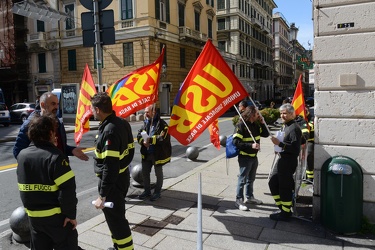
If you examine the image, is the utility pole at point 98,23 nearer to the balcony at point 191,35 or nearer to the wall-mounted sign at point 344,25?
the wall-mounted sign at point 344,25

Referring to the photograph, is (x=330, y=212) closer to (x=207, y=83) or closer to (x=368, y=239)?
(x=368, y=239)

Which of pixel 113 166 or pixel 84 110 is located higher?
pixel 84 110

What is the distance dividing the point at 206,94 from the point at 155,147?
5.66 ft

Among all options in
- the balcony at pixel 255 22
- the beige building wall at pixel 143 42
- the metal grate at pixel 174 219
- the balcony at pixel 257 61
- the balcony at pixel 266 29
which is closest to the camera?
the metal grate at pixel 174 219

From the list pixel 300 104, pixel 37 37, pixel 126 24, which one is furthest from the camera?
pixel 37 37

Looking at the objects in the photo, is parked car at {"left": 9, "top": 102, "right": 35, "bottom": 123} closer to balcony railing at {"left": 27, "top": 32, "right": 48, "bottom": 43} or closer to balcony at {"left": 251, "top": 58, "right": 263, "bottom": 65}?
balcony railing at {"left": 27, "top": 32, "right": 48, "bottom": 43}

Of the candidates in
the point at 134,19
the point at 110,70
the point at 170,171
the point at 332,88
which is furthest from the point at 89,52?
the point at 332,88

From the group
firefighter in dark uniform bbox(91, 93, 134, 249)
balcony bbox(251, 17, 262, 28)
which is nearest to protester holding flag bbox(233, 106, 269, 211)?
firefighter in dark uniform bbox(91, 93, 134, 249)

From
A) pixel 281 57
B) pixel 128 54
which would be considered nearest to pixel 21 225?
pixel 128 54

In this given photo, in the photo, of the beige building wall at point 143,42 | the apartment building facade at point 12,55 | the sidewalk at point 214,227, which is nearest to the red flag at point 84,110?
the sidewalk at point 214,227

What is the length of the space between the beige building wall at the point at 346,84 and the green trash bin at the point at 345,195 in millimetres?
231

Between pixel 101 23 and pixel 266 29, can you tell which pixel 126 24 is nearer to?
pixel 101 23

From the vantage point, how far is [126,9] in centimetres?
2891

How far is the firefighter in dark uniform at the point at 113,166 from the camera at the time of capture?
340cm
